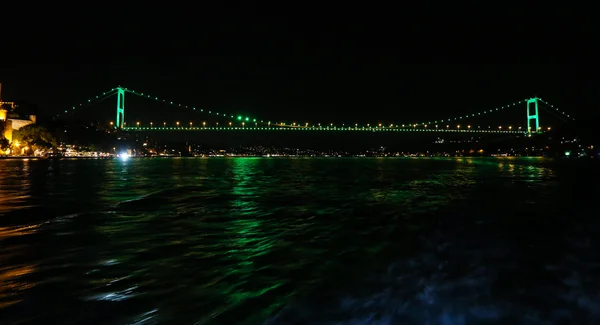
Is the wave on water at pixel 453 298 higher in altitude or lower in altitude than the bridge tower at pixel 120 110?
lower

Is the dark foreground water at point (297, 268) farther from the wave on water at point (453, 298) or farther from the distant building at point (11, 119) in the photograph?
the distant building at point (11, 119)

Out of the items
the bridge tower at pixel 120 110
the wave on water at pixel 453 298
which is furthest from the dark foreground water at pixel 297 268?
the bridge tower at pixel 120 110

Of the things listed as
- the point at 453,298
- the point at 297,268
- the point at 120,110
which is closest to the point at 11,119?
the point at 120,110

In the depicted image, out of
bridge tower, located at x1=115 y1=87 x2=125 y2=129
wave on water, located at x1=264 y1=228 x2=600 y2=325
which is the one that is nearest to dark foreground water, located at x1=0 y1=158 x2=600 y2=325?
wave on water, located at x1=264 y1=228 x2=600 y2=325

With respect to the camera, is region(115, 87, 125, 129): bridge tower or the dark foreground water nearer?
the dark foreground water

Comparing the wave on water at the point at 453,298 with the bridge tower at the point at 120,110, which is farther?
the bridge tower at the point at 120,110

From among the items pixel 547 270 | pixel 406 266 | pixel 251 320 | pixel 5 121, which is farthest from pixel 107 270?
pixel 5 121

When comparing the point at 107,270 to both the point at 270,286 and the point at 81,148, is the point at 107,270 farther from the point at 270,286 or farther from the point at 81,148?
the point at 81,148

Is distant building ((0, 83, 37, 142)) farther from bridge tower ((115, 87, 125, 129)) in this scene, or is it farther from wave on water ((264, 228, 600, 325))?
wave on water ((264, 228, 600, 325))
